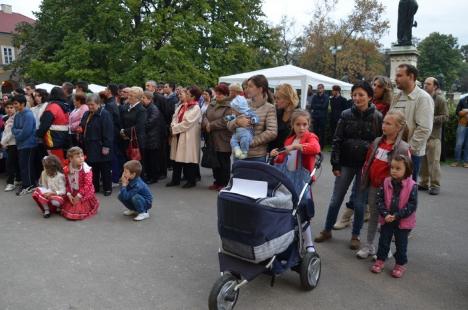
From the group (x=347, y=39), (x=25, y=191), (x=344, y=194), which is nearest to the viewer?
(x=344, y=194)

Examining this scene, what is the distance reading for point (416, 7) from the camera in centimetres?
1214

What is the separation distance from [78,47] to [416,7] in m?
15.4

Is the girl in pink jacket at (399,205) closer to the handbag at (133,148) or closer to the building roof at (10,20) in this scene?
the handbag at (133,148)

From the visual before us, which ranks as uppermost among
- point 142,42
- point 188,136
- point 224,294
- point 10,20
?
point 10,20

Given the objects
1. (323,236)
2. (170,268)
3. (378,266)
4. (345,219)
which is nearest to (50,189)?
(170,268)

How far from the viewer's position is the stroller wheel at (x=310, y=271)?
11.2 feet

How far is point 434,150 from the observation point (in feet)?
23.3

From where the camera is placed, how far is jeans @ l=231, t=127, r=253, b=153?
18.4 ft

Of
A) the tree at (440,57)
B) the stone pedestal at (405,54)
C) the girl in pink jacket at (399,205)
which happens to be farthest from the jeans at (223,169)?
the tree at (440,57)

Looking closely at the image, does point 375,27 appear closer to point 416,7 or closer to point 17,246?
point 416,7

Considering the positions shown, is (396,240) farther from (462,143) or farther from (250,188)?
(462,143)

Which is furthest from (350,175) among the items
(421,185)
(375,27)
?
(375,27)

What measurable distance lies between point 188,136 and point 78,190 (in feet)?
7.23

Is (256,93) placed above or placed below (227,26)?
below
